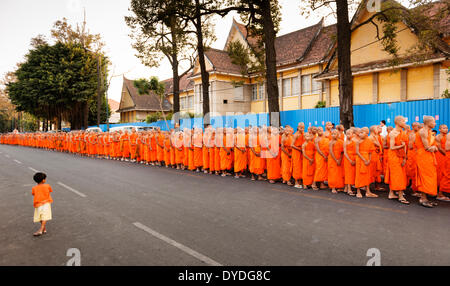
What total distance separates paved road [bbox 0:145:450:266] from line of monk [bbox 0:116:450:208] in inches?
23.9

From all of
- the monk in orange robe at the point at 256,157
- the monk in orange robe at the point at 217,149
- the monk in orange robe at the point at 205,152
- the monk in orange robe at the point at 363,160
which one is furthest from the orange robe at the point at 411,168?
the monk in orange robe at the point at 205,152

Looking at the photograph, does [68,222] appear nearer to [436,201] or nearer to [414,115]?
[436,201]

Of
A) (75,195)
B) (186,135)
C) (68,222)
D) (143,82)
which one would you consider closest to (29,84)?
(143,82)

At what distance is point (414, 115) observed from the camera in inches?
509

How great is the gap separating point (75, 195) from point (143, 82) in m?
23.6

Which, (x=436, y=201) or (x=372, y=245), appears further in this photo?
(x=436, y=201)

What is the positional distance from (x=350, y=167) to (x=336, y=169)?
39 centimetres

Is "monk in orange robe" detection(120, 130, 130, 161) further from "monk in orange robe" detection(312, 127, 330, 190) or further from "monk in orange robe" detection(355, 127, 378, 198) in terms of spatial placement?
"monk in orange robe" detection(355, 127, 378, 198)

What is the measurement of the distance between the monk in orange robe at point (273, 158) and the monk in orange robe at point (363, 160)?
9.01 feet

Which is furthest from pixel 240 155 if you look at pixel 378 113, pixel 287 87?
pixel 287 87

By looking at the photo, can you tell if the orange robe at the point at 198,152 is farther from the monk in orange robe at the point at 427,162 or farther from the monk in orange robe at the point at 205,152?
the monk in orange robe at the point at 427,162

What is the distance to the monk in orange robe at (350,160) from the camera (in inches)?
315

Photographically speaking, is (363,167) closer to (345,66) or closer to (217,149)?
(345,66)

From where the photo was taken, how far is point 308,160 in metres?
8.95
